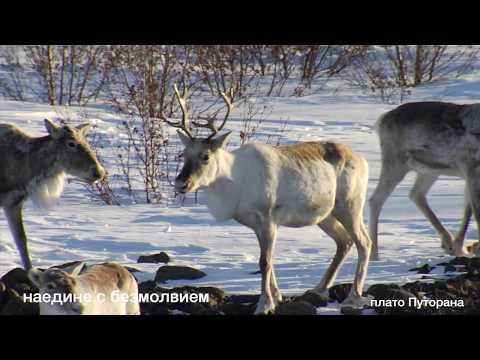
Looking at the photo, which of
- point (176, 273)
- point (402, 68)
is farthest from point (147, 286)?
point (402, 68)

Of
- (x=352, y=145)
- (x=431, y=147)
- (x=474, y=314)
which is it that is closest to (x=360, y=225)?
(x=474, y=314)

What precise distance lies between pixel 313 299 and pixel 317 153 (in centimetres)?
117

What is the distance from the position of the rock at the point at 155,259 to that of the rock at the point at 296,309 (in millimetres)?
1919

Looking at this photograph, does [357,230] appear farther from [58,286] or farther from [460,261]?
[58,286]

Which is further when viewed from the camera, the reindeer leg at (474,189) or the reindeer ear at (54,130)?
the reindeer leg at (474,189)

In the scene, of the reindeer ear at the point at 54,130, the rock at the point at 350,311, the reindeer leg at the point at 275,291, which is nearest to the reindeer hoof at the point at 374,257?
the rock at the point at 350,311

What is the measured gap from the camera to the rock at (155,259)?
9.81 metres

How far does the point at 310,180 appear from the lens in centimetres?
855

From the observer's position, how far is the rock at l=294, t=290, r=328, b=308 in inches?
335

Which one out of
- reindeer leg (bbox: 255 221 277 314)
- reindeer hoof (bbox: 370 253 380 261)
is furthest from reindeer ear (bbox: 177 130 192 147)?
reindeer hoof (bbox: 370 253 380 261)

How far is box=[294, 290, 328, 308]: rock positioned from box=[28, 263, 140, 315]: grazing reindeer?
1557 mm

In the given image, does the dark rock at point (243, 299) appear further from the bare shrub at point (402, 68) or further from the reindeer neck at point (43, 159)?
the bare shrub at point (402, 68)

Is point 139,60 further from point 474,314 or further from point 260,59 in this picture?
point 474,314

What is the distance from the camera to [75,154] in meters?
9.62
